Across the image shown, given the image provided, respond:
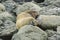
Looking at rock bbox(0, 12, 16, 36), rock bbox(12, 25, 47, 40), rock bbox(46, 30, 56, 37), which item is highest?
rock bbox(12, 25, 47, 40)

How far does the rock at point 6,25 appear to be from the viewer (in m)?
5.46

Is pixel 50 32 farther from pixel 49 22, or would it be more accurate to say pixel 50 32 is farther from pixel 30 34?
pixel 30 34

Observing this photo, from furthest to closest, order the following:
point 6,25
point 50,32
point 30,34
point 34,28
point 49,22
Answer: point 6,25, point 49,22, point 50,32, point 34,28, point 30,34

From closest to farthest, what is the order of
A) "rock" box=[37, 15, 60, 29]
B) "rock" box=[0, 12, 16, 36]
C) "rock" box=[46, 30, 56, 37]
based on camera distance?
"rock" box=[46, 30, 56, 37]
"rock" box=[37, 15, 60, 29]
"rock" box=[0, 12, 16, 36]

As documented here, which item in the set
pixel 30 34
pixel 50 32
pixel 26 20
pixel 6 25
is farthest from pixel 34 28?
pixel 6 25

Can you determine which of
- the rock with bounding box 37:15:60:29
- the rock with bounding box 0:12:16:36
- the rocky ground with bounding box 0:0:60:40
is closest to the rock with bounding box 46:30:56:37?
the rocky ground with bounding box 0:0:60:40

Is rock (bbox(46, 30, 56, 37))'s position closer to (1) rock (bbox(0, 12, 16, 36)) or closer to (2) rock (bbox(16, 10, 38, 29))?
(2) rock (bbox(16, 10, 38, 29))

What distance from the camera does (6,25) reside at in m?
5.95

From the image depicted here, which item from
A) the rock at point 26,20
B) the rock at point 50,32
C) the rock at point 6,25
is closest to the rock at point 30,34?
the rock at point 50,32

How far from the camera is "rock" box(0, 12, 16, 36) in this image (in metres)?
5.46

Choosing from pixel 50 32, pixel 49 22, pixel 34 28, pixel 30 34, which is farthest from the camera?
pixel 49 22

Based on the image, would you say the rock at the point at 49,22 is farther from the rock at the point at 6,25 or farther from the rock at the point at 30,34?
the rock at the point at 6,25

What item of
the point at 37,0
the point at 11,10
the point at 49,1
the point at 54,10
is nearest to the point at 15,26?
the point at 54,10

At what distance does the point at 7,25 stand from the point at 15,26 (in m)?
0.33
